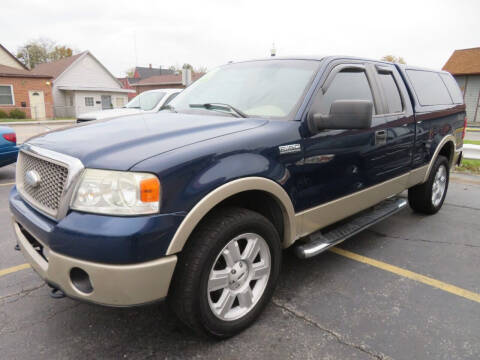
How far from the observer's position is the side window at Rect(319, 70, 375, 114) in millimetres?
2992

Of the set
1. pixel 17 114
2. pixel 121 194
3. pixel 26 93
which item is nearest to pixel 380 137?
pixel 121 194

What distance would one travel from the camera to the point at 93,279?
185cm

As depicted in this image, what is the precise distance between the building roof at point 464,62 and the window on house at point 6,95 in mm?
33744

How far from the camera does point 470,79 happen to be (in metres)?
29.9

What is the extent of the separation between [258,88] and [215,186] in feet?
4.33

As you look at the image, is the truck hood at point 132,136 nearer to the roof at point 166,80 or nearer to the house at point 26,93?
the house at point 26,93

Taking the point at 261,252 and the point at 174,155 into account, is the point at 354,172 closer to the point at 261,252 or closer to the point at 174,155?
the point at 261,252

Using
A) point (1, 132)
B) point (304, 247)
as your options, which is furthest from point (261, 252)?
point (1, 132)

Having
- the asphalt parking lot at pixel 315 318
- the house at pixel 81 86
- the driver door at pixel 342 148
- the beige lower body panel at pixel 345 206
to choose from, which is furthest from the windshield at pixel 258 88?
the house at pixel 81 86

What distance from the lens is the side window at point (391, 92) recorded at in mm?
3705

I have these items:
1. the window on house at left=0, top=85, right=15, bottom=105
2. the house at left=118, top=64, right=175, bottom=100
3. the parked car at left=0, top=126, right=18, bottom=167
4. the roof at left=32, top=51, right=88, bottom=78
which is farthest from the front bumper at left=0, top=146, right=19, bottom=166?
the house at left=118, top=64, right=175, bottom=100

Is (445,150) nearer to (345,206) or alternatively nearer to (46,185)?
(345,206)

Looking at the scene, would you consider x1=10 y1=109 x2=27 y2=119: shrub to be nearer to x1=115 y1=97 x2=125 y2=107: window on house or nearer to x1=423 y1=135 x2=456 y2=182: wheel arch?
x1=115 y1=97 x2=125 y2=107: window on house

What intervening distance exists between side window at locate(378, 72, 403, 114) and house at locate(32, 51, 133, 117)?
31.6 metres
